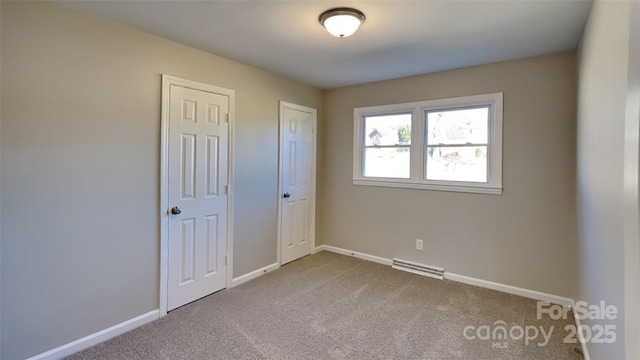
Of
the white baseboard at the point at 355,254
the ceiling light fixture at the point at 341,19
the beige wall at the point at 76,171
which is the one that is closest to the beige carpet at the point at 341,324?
the beige wall at the point at 76,171

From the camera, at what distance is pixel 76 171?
2146 millimetres

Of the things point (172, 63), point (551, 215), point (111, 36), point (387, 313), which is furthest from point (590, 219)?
point (111, 36)

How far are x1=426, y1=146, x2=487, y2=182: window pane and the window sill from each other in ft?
0.32

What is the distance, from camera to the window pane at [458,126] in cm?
330

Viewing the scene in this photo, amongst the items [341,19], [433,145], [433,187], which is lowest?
[433,187]

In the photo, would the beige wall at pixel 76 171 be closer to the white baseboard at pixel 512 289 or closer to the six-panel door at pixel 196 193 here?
the six-panel door at pixel 196 193

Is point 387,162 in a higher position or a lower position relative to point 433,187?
higher

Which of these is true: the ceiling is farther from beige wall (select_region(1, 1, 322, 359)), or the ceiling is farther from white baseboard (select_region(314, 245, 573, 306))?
white baseboard (select_region(314, 245, 573, 306))

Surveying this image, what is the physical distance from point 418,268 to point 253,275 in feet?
6.55

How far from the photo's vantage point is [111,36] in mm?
2285

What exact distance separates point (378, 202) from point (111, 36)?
326cm

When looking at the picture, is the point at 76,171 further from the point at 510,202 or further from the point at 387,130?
the point at 510,202

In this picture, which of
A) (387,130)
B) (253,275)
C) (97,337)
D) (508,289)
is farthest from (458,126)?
(97,337)

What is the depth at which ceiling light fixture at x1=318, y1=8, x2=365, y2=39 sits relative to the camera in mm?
2045
